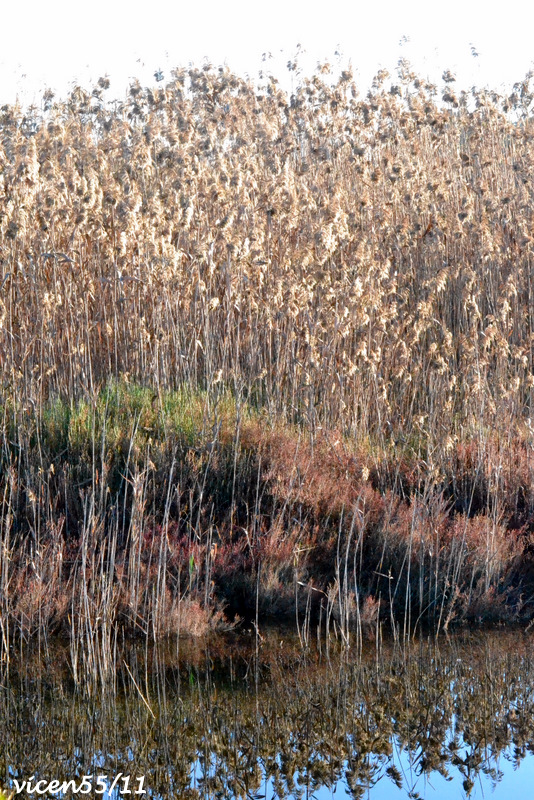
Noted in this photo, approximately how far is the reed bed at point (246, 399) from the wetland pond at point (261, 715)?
0.28 meters

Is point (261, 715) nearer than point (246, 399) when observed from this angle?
Yes

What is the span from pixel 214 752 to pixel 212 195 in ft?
14.9

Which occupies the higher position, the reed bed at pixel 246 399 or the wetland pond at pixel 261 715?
the reed bed at pixel 246 399

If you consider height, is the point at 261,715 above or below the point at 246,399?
below

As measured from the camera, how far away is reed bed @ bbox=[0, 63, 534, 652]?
558 cm

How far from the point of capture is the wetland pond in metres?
3.87

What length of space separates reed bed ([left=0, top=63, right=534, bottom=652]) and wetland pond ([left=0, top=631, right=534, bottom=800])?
284 mm

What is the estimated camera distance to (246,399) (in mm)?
6691

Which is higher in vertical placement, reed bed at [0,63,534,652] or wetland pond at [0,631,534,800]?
reed bed at [0,63,534,652]

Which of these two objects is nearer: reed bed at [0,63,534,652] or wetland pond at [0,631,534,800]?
wetland pond at [0,631,534,800]

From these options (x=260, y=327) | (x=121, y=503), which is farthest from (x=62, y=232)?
(x=121, y=503)

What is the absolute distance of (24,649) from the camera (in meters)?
5.06

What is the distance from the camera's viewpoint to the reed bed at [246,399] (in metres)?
5.58

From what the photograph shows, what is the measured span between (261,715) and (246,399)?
8.91ft
